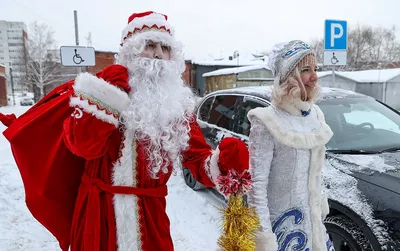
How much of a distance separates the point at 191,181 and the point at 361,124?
2494 millimetres

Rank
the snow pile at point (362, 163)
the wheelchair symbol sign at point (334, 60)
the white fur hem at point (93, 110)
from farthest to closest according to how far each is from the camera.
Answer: the wheelchair symbol sign at point (334, 60)
the snow pile at point (362, 163)
the white fur hem at point (93, 110)

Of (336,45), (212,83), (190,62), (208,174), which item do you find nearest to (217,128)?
(208,174)

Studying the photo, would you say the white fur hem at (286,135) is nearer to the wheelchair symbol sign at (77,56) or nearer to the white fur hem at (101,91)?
the white fur hem at (101,91)

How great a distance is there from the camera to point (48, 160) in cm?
174

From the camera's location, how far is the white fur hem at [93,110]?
4.87 ft

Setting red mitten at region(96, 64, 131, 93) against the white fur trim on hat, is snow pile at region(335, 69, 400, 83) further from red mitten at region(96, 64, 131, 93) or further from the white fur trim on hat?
red mitten at region(96, 64, 131, 93)

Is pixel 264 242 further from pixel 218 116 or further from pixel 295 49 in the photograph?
pixel 218 116

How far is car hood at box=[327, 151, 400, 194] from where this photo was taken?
2445mm

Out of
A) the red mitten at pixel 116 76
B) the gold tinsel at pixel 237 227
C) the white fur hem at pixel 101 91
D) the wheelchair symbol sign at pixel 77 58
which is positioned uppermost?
the wheelchair symbol sign at pixel 77 58

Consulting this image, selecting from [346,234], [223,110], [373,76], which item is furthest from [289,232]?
[373,76]

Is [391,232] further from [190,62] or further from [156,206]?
[190,62]

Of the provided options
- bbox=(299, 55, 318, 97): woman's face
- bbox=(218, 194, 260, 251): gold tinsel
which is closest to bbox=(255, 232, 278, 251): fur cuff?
bbox=(218, 194, 260, 251): gold tinsel

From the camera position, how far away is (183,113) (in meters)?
1.82

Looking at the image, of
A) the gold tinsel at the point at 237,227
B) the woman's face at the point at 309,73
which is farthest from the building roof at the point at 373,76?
the gold tinsel at the point at 237,227
